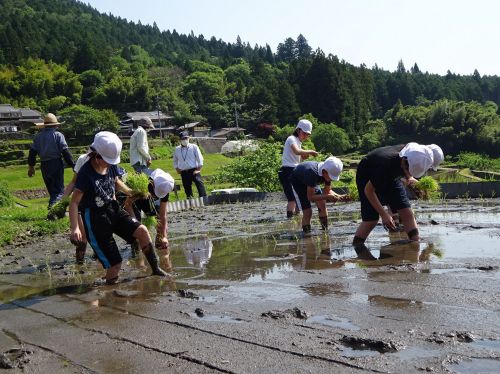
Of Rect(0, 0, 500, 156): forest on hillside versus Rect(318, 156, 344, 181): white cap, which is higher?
Rect(0, 0, 500, 156): forest on hillside

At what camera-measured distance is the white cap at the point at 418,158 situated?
22.0 feet

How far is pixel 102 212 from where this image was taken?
605 centimetres

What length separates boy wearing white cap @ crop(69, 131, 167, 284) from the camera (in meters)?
5.85

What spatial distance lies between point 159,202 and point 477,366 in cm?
553

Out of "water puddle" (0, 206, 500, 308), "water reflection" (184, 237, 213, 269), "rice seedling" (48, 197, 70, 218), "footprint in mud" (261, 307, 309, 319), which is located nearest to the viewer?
"footprint in mud" (261, 307, 309, 319)

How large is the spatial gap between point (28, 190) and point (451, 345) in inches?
1850

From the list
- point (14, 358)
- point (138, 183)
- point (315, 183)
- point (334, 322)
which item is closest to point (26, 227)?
point (138, 183)

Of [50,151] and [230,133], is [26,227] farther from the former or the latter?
[230,133]

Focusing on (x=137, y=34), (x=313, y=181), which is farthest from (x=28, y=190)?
(x=137, y=34)

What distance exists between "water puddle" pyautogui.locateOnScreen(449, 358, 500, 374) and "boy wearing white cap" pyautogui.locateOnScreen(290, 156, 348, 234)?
5.20 metres

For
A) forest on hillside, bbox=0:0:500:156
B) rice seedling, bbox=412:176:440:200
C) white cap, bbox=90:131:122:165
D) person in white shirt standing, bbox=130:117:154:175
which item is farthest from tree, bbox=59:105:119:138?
white cap, bbox=90:131:122:165

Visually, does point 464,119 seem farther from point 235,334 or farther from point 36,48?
point 36,48

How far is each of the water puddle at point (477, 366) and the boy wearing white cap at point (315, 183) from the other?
5204mm

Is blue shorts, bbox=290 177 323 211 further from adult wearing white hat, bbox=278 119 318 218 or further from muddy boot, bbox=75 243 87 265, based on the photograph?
muddy boot, bbox=75 243 87 265
